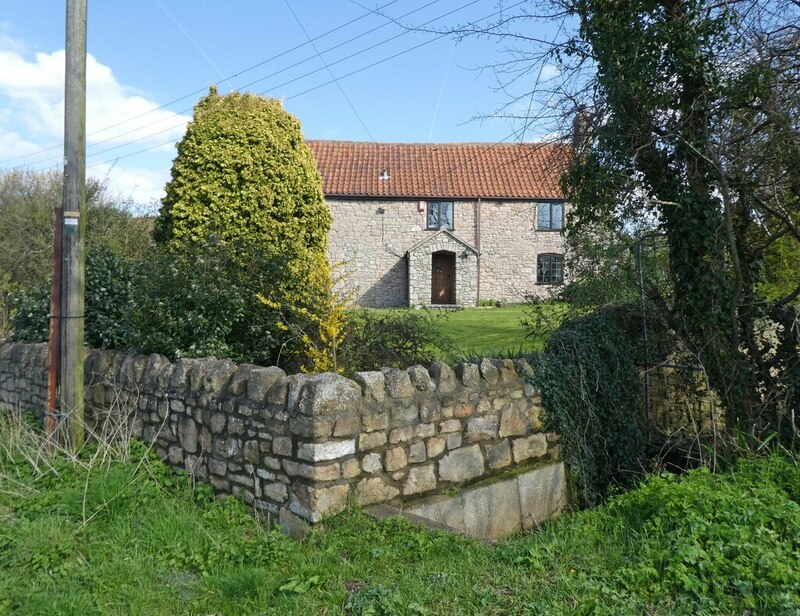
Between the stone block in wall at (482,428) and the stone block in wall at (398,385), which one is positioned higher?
the stone block in wall at (398,385)

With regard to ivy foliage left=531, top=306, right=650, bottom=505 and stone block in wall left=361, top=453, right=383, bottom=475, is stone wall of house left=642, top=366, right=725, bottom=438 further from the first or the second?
stone block in wall left=361, top=453, right=383, bottom=475

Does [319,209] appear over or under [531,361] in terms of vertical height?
over

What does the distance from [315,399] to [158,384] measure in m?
2.30

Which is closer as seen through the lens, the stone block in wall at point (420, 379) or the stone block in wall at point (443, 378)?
the stone block in wall at point (420, 379)

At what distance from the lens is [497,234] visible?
27344mm

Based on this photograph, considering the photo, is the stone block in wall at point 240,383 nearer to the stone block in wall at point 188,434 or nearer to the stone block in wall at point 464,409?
the stone block in wall at point 188,434

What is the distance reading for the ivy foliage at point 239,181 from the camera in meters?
9.77

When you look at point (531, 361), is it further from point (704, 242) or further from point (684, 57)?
point (684, 57)

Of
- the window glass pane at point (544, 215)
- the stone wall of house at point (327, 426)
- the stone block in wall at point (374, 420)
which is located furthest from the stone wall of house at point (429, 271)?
the stone block in wall at point (374, 420)

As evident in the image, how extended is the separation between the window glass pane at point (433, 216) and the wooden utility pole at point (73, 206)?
70.1ft

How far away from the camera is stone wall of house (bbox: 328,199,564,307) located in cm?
2692

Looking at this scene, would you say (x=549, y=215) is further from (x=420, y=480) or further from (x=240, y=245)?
(x=420, y=480)

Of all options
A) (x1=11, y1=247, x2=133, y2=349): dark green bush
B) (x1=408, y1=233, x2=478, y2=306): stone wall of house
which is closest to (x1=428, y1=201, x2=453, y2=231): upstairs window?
(x1=408, y1=233, x2=478, y2=306): stone wall of house

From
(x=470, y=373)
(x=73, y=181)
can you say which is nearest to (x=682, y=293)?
(x=470, y=373)
